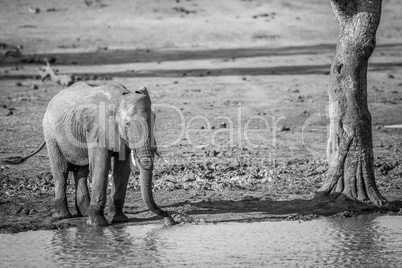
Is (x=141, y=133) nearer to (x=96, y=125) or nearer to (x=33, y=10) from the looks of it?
(x=96, y=125)

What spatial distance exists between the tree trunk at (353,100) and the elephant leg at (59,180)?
3.06 meters

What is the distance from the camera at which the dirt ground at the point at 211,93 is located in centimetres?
1040

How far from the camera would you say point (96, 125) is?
9.01 m

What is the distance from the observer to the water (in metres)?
8.02

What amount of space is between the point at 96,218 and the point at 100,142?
0.82 meters

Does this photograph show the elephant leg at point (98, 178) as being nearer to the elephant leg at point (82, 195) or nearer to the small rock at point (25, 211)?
the elephant leg at point (82, 195)

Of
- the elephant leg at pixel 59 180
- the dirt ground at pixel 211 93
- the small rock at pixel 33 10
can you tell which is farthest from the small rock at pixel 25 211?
the small rock at pixel 33 10

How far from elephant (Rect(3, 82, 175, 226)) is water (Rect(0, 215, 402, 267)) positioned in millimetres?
355

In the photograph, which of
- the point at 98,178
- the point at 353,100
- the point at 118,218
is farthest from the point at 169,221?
the point at 353,100

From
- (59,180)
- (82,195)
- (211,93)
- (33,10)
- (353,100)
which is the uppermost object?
(33,10)

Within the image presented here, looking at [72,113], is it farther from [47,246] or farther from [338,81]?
[338,81]

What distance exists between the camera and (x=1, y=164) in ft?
39.7

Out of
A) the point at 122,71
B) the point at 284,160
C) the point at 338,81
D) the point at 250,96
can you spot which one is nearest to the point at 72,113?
the point at 338,81

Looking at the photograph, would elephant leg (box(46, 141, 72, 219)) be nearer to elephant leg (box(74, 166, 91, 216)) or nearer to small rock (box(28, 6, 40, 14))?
elephant leg (box(74, 166, 91, 216))
